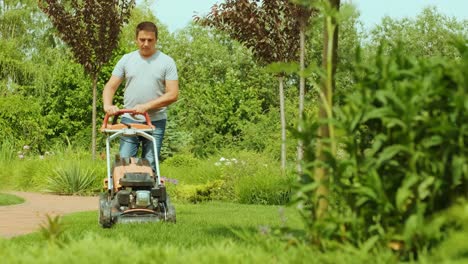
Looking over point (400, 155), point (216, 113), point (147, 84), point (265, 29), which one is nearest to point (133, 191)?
point (147, 84)

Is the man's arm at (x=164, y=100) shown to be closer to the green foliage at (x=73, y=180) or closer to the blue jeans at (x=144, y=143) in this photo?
the blue jeans at (x=144, y=143)

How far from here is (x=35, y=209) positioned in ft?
37.2

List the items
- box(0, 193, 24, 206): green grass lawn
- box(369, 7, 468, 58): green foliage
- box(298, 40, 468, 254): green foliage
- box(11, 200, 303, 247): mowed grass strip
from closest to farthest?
box(298, 40, 468, 254): green foliage < box(11, 200, 303, 247): mowed grass strip < box(0, 193, 24, 206): green grass lawn < box(369, 7, 468, 58): green foliage

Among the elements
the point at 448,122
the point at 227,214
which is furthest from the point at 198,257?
the point at 227,214

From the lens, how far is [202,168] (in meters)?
15.6

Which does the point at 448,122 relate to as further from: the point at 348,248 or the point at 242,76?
the point at 242,76

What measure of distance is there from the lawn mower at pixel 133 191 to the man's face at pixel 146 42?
2.42 feet

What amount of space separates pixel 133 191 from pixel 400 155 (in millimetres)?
3803

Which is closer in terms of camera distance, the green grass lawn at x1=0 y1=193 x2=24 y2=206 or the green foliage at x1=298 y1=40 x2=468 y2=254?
the green foliage at x1=298 y1=40 x2=468 y2=254

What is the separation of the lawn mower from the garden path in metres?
0.56

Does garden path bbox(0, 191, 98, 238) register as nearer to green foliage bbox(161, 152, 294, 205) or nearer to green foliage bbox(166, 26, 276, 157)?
green foliage bbox(161, 152, 294, 205)

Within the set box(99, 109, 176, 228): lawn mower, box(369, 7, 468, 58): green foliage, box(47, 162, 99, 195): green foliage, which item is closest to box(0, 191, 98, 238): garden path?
box(47, 162, 99, 195): green foliage

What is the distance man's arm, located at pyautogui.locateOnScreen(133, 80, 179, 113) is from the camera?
7333 millimetres

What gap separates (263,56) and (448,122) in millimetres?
12285
